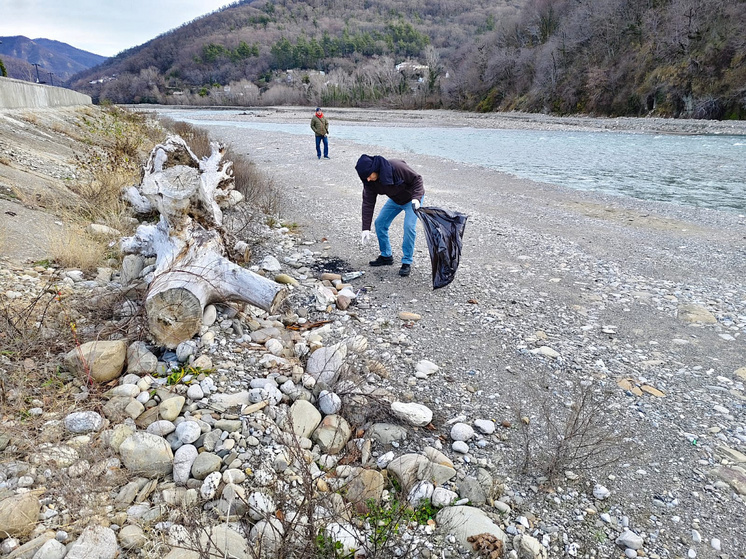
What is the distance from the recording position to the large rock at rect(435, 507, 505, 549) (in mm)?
2422

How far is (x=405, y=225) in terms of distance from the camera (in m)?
5.84

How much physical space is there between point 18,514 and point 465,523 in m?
2.13

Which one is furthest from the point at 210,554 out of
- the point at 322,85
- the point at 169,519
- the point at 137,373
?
the point at 322,85

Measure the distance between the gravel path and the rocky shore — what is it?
18 mm

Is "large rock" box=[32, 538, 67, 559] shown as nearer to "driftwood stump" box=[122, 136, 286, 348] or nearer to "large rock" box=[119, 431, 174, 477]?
"large rock" box=[119, 431, 174, 477]

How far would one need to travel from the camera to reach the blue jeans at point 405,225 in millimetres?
5797

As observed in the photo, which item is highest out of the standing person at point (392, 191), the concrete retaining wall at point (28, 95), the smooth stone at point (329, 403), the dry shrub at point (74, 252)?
the concrete retaining wall at point (28, 95)

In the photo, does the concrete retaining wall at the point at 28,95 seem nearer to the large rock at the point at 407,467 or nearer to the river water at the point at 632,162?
the river water at the point at 632,162

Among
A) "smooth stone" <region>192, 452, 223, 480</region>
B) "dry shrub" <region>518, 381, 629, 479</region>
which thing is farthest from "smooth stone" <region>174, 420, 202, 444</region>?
"dry shrub" <region>518, 381, 629, 479</region>

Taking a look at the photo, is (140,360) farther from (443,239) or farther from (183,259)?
(443,239)

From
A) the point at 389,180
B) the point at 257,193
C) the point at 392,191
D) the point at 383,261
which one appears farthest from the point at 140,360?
the point at 257,193

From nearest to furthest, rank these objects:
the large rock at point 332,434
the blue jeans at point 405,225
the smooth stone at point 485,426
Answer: the large rock at point 332,434 < the smooth stone at point 485,426 < the blue jeans at point 405,225

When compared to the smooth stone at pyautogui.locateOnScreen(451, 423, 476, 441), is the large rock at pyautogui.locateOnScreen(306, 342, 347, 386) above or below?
above

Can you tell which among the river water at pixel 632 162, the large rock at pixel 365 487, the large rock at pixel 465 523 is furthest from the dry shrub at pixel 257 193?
the river water at pixel 632 162
